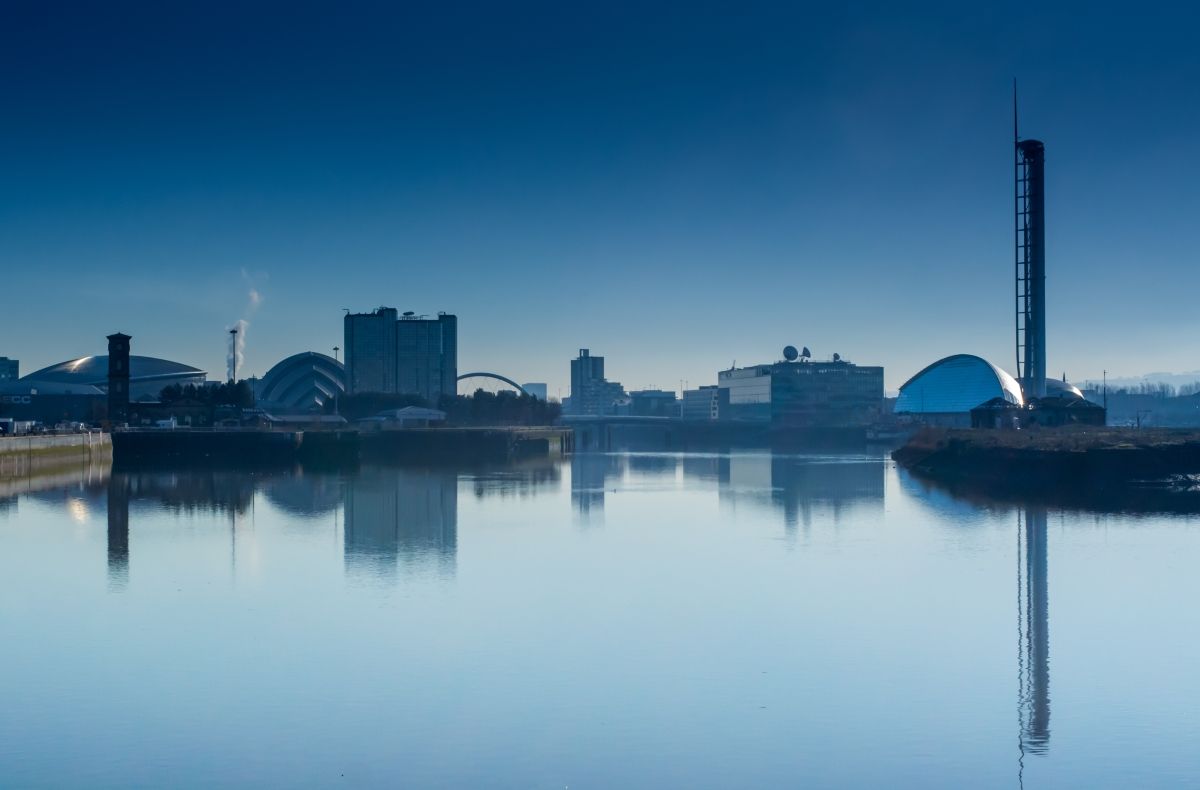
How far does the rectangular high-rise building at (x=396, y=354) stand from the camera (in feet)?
482

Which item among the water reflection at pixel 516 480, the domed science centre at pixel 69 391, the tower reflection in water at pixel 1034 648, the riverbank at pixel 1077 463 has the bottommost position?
the tower reflection in water at pixel 1034 648

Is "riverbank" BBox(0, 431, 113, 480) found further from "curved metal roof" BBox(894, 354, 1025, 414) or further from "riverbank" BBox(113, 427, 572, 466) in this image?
"curved metal roof" BBox(894, 354, 1025, 414)

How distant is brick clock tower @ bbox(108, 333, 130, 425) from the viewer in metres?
78.7

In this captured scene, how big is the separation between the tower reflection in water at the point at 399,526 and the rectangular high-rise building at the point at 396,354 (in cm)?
9689

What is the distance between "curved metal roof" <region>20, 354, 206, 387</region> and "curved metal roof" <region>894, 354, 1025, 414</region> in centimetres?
8689

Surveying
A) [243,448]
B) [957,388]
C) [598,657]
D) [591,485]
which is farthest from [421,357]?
[598,657]

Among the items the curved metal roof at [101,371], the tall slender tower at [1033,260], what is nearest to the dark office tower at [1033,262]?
the tall slender tower at [1033,260]

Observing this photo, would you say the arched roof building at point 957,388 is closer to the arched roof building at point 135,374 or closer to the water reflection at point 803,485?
the water reflection at point 803,485

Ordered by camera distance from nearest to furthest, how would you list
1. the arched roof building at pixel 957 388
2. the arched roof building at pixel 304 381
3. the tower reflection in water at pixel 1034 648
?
the tower reflection in water at pixel 1034 648
the arched roof building at pixel 957 388
the arched roof building at pixel 304 381

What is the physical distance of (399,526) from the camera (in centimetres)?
3053

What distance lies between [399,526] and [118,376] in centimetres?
5654

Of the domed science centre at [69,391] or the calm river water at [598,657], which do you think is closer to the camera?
the calm river water at [598,657]

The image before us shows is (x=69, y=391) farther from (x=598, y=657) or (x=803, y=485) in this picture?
(x=598, y=657)

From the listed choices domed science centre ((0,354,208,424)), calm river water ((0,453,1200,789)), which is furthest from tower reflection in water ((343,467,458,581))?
domed science centre ((0,354,208,424))
